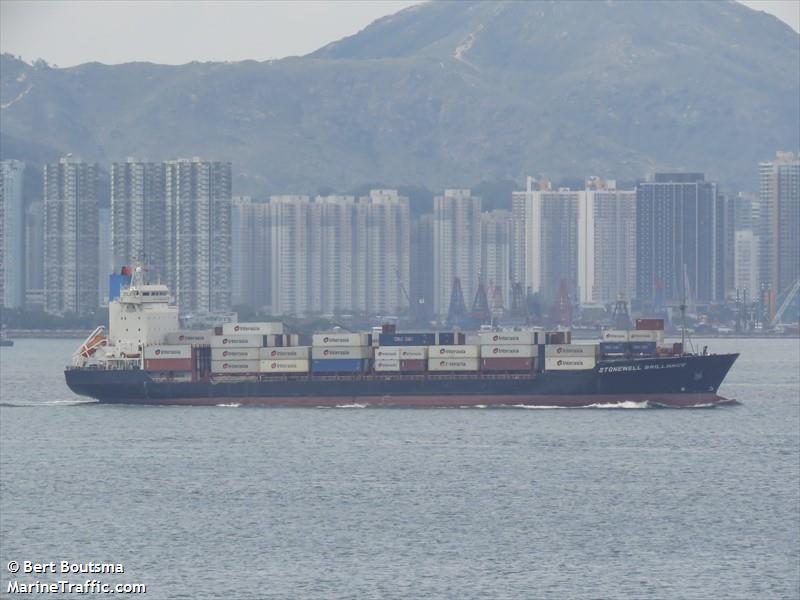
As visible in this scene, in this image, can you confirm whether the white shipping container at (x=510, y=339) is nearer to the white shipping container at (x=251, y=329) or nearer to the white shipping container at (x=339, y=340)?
the white shipping container at (x=339, y=340)

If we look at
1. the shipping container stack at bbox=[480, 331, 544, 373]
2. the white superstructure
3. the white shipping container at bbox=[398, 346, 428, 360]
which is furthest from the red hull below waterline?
the white superstructure

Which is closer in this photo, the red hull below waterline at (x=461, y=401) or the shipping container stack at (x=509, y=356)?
the shipping container stack at (x=509, y=356)

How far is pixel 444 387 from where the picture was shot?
85938 millimetres

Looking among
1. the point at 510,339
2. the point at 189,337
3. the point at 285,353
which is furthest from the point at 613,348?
the point at 189,337

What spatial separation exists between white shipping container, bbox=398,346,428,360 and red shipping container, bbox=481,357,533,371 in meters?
2.63

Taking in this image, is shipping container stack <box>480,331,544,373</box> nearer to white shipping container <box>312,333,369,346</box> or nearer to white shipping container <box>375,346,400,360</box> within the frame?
white shipping container <box>375,346,400,360</box>

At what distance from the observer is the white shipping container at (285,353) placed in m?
86.8

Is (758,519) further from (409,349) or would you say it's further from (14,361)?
(14,361)

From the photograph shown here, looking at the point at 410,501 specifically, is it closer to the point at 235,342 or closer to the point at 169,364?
the point at 235,342

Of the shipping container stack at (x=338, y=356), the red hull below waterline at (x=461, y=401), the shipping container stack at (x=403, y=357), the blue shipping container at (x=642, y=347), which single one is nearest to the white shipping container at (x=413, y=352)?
the shipping container stack at (x=403, y=357)

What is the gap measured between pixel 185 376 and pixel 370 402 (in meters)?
8.16

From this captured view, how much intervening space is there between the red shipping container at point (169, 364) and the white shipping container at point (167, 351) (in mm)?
172

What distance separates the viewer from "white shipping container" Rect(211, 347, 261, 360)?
286 feet

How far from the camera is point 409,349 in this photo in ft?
282
